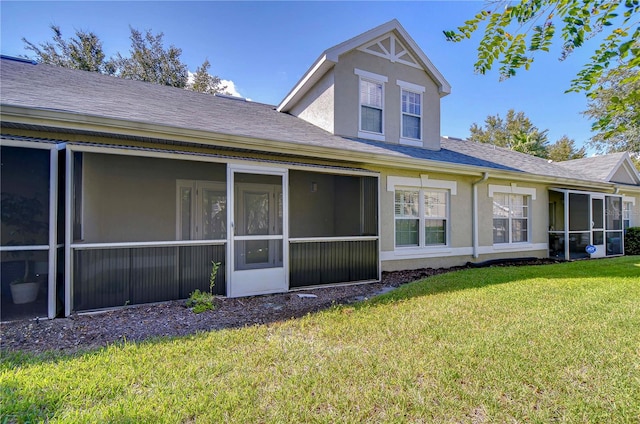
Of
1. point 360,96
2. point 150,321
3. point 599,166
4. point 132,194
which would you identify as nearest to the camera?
point 150,321

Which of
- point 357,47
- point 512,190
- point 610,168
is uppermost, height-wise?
point 357,47

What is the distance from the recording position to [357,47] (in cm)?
917

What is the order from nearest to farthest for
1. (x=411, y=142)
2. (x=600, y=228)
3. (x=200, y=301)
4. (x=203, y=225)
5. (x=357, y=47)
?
(x=200, y=301) < (x=203, y=225) < (x=357, y=47) < (x=411, y=142) < (x=600, y=228)

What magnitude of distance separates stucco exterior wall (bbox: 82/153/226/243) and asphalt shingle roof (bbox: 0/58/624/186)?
1.30m

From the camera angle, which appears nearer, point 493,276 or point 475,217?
point 493,276

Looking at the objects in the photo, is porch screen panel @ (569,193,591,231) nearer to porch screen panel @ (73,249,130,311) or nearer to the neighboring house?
the neighboring house

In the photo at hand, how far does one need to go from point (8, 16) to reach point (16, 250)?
328 inches

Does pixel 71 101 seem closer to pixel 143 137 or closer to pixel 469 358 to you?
pixel 143 137

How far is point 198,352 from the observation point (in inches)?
137

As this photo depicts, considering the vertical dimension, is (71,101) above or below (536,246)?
above

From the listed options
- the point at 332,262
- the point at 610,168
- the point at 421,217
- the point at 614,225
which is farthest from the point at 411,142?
the point at 610,168

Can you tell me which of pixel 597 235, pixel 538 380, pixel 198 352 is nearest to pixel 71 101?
pixel 198 352

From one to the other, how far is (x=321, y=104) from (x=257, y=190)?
12.3 ft

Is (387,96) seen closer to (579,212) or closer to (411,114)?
(411,114)
